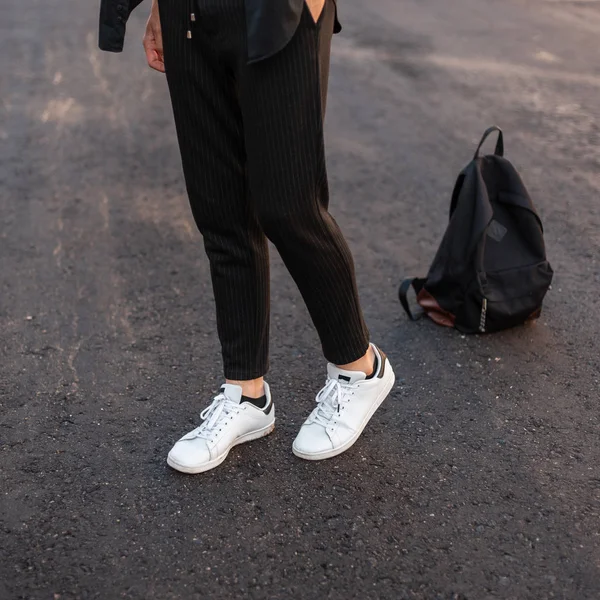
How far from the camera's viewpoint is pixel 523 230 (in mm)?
3240

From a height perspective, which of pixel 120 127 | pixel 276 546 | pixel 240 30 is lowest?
pixel 120 127

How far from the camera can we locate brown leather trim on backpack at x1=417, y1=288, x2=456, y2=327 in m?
3.31

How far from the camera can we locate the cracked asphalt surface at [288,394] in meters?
2.18

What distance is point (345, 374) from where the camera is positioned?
8.44 feet

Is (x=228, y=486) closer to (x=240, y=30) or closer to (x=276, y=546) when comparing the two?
(x=276, y=546)

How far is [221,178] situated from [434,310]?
4.40ft

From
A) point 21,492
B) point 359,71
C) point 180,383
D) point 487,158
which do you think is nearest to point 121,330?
point 180,383

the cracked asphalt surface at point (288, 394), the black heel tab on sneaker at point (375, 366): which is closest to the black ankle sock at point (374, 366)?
the black heel tab on sneaker at point (375, 366)

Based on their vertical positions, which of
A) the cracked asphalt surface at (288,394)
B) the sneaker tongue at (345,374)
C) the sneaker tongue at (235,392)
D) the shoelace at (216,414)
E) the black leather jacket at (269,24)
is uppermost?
the black leather jacket at (269,24)

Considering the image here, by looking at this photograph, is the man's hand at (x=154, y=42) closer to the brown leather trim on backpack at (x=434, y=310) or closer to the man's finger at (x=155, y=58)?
the man's finger at (x=155, y=58)

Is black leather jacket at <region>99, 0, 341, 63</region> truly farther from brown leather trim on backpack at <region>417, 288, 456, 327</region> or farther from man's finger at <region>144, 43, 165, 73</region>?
brown leather trim on backpack at <region>417, 288, 456, 327</region>

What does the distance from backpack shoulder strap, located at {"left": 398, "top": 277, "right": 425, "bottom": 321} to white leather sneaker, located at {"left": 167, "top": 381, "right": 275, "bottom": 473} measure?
940mm

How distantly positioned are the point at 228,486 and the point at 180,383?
63 centimetres

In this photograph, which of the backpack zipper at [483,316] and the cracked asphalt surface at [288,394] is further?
the backpack zipper at [483,316]
